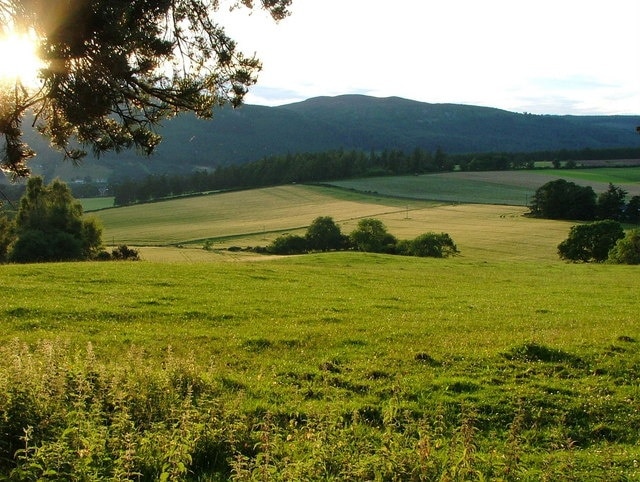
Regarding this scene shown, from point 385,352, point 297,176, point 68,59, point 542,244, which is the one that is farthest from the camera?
point 297,176

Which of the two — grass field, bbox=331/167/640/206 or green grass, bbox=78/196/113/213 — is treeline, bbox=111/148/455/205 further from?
grass field, bbox=331/167/640/206

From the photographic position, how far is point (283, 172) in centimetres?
16938

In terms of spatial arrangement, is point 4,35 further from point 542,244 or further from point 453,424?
point 542,244

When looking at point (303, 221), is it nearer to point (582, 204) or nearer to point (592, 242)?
point (592, 242)

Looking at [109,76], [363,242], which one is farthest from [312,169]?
[109,76]

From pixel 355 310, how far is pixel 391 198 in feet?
360

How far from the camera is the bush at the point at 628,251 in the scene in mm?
62156

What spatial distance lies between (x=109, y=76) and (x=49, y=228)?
2000 inches

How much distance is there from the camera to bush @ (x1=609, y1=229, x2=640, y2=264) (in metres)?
62.2

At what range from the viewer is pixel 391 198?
423 ft

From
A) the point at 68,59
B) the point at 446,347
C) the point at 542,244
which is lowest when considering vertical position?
the point at 542,244

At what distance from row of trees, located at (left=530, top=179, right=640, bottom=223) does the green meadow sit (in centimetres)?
8169

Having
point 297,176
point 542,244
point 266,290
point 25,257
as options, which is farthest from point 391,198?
point 266,290

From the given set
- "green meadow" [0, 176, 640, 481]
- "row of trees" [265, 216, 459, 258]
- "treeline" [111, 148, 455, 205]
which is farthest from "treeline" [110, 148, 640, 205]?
"green meadow" [0, 176, 640, 481]
